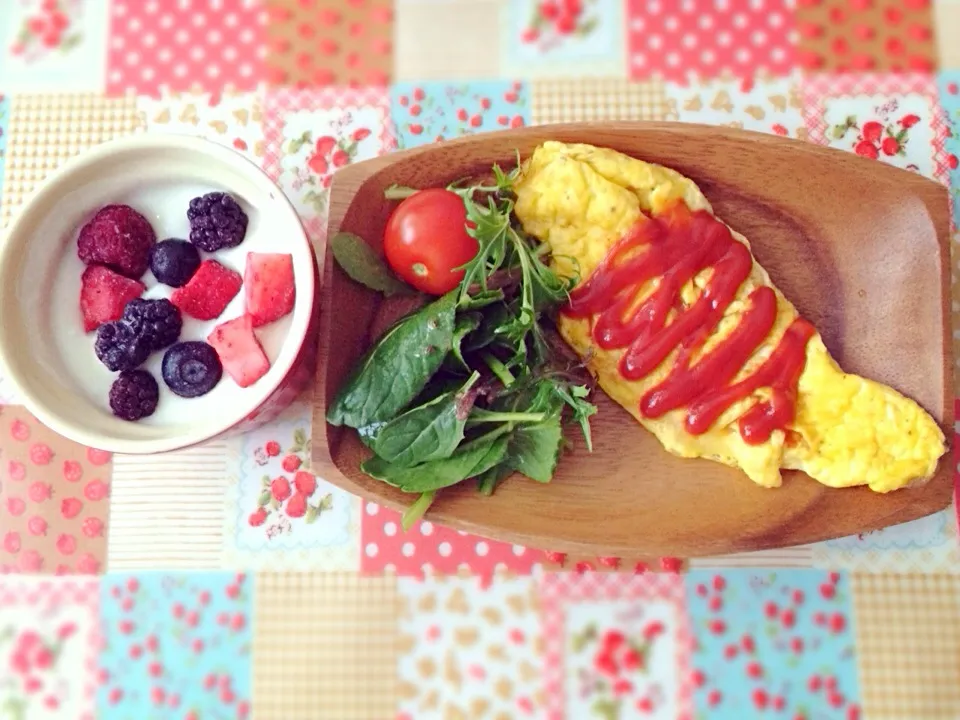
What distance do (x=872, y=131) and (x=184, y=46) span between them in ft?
5.00

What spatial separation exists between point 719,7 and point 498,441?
1.12 metres

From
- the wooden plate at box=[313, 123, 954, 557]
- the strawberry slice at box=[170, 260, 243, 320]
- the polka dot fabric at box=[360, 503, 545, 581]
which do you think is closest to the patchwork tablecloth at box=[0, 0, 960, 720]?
the polka dot fabric at box=[360, 503, 545, 581]

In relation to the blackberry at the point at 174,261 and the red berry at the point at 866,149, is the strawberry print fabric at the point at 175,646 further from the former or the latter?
the red berry at the point at 866,149

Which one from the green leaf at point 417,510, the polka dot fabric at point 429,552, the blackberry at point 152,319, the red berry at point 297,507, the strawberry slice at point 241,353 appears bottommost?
the polka dot fabric at point 429,552

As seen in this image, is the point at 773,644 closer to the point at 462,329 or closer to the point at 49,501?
the point at 462,329

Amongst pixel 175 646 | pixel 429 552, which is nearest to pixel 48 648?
pixel 175 646

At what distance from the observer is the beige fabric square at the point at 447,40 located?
6.22ft

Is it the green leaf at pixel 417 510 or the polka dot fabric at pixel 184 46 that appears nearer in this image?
the green leaf at pixel 417 510

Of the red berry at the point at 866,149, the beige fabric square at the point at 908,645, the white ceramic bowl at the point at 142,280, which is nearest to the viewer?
the white ceramic bowl at the point at 142,280

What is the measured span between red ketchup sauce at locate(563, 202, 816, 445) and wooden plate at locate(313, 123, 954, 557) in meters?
0.11

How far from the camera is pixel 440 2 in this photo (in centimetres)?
193

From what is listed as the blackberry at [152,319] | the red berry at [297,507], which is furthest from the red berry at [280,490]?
the blackberry at [152,319]

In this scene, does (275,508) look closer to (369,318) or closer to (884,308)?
(369,318)

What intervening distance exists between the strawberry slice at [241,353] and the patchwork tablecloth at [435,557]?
0.82 ft
